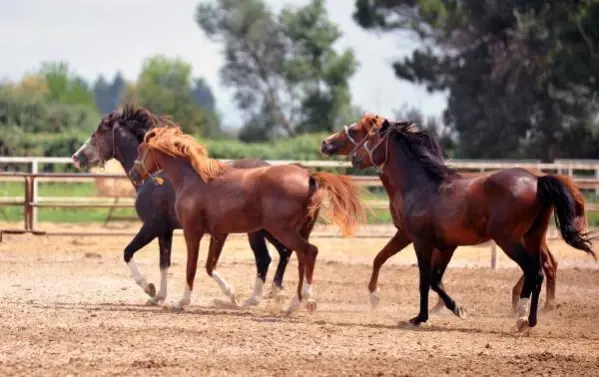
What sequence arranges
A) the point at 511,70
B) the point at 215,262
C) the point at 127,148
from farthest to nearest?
the point at 511,70
the point at 127,148
the point at 215,262

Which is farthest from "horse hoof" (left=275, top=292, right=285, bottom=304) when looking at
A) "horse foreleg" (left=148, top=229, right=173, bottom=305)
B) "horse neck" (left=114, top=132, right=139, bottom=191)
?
"horse neck" (left=114, top=132, right=139, bottom=191)

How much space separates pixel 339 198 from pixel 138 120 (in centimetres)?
312

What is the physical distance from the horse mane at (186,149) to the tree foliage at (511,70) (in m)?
21.9

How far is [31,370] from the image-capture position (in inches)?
303

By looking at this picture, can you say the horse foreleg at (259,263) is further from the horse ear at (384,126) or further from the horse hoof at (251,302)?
the horse ear at (384,126)

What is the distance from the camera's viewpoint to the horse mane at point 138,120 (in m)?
13.2

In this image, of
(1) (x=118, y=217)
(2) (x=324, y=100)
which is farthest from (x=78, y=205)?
(2) (x=324, y=100)

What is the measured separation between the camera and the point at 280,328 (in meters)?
10.0

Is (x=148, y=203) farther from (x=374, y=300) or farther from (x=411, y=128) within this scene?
(x=411, y=128)

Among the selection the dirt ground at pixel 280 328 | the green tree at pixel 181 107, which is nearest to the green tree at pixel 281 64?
the green tree at pixel 181 107

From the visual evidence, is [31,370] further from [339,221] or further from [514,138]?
[514,138]

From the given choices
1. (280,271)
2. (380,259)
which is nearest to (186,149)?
(280,271)

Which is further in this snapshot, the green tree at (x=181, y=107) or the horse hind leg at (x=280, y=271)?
the green tree at (x=181, y=107)

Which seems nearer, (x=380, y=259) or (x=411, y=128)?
(x=411, y=128)
